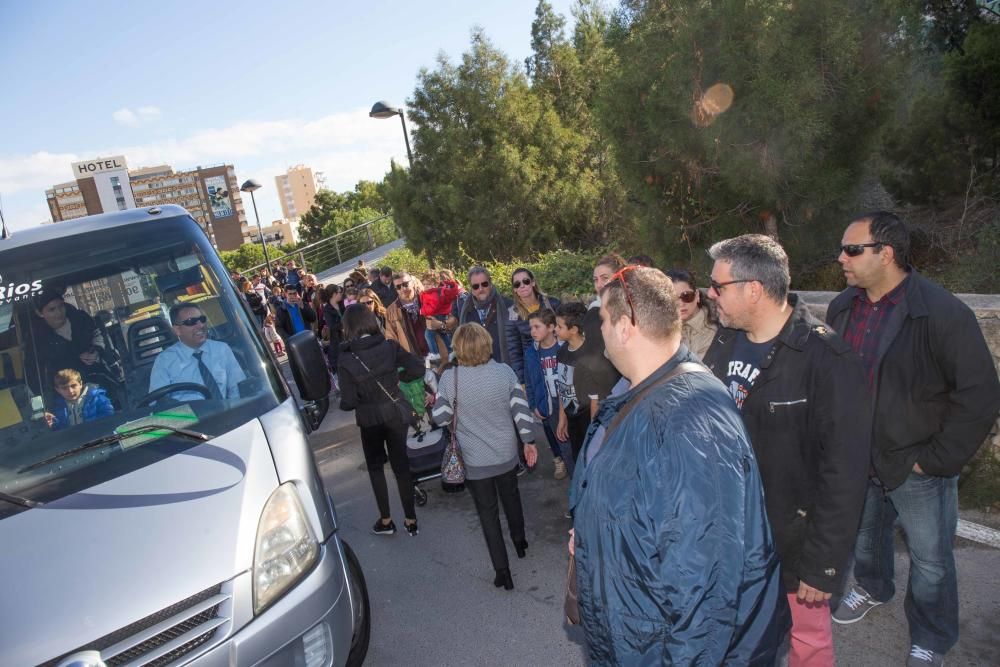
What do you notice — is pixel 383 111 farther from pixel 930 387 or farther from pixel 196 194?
pixel 196 194

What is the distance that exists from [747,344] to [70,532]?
2774mm

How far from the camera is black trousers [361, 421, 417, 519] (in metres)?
4.79

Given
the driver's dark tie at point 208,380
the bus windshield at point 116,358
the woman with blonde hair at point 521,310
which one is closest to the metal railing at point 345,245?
the woman with blonde hair at point 521,310

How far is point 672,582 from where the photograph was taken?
158 centimetres

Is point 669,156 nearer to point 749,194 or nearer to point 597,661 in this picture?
point 749,194

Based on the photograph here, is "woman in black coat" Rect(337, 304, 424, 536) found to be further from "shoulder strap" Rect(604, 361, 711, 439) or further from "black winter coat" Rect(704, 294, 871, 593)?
"shoulder strap" Rect(604, 361, 711, 439)

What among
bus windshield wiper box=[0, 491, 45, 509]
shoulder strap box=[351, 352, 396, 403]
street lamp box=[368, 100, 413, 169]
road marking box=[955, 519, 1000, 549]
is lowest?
road marking box=[955, 519, 1000, 549]

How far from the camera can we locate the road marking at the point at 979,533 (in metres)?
3.68

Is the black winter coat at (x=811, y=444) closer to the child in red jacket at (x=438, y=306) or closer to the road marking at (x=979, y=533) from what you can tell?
the road marking at (x=979, y=533)

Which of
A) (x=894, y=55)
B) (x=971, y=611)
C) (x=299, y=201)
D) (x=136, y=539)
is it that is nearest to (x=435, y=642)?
(x=136, y=539)

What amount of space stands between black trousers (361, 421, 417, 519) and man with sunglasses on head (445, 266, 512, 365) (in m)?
1.54

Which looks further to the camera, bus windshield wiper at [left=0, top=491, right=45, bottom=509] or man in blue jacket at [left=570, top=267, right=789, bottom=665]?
bus windshield wiper at [left=0, top=491, right=45, bottom=509]

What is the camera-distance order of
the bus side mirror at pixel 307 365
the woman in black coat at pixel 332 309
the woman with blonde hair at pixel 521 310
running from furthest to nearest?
1. the woman in black coat at pixel 332 309
2. the woman with blonde hair at pixel 521 310
3. the bus side mirror at pixel 307 365

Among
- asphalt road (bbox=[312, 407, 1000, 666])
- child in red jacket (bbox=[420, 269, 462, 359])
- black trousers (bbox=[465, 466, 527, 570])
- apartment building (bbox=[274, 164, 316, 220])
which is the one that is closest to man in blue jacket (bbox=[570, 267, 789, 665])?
asphalt road (bbox=[312, 407, 1000, 666])
